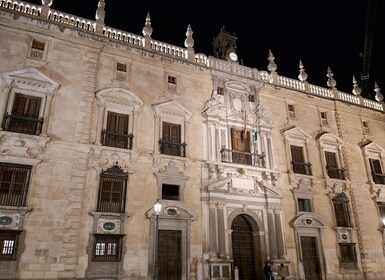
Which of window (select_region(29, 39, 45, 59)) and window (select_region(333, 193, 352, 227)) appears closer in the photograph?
window (select_region(29, 39, 45, 59))

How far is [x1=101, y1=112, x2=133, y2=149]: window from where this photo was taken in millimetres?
16219

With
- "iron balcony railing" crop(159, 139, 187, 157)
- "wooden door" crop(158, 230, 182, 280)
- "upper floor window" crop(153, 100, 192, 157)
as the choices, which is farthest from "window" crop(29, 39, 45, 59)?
"wooden door" crop(158, 230, 182, 280)

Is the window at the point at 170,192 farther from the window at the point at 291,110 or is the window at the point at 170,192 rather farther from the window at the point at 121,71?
the window at the point at 291,110

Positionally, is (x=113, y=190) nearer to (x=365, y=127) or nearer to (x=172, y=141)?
(x=172, y=141)

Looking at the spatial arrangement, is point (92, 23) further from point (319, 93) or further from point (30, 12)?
point (319, 93)

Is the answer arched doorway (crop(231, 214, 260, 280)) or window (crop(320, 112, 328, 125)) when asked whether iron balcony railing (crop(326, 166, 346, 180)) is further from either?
arched doorway (crop(231, 214, 260, 280))

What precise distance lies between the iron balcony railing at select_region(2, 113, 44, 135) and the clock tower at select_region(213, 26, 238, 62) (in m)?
12.7

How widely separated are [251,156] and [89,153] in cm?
924

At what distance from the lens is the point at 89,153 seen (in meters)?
15.5

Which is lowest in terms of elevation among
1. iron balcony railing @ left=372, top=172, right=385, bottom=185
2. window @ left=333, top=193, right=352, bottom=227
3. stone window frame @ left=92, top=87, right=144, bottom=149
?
window @ left=333, top=193, right=352, bottom=227

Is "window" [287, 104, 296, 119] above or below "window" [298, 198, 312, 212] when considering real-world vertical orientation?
above

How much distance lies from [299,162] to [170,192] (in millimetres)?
8894

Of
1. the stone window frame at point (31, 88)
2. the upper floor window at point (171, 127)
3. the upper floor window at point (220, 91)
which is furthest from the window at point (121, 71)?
the upper floor window at point (220, 91)

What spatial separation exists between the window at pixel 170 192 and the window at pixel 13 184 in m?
6.33
